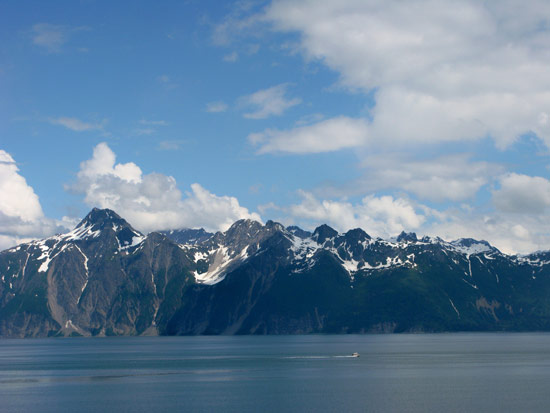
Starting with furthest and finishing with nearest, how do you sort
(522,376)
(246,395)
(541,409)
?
(522,376) < (246,395) < (541,409)

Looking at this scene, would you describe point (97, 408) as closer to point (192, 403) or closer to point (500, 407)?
point (192, 403)

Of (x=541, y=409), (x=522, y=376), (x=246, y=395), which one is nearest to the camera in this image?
(x=541, y=409)

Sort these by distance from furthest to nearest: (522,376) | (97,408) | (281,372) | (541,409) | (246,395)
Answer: (281,372) < (522,376) < (246,395) < (97,408) < (541,409)

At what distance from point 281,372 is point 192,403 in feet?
215

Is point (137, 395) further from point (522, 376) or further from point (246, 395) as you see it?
point (522, 376)

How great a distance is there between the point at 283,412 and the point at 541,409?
1741 inches

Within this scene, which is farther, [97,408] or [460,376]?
[460,376]

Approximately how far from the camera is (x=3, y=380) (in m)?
172

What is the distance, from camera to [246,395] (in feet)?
447

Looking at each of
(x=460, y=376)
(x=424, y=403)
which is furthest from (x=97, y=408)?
(x=460, y=376)

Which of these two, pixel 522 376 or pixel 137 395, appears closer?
pixel 137 395

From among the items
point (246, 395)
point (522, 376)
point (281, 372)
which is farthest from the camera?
point (281, 372)

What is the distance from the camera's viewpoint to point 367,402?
12512 centimetres

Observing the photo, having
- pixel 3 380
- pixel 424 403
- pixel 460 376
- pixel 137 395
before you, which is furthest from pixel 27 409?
pixel 460 376
